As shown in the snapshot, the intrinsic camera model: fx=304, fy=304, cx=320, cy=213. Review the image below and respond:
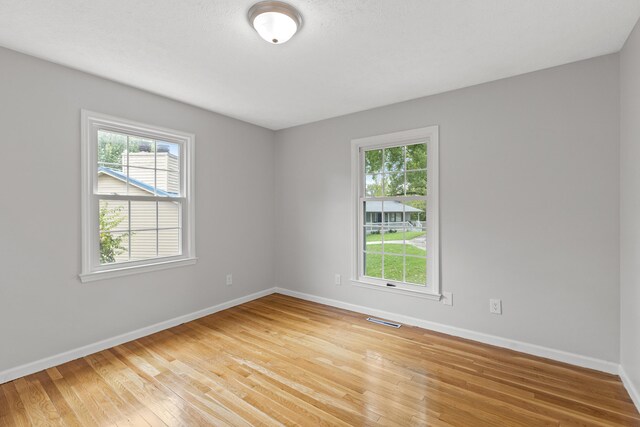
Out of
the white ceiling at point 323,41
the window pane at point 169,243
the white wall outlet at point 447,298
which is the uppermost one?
the white ceiling at point 323,41

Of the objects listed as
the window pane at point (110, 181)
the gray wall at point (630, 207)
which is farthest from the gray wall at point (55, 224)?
the gray wall at point (630, 207)

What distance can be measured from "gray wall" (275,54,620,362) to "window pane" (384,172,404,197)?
0.49 metres

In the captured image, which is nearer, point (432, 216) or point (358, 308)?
point (432, 216)

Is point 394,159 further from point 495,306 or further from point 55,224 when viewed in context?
point 55,224

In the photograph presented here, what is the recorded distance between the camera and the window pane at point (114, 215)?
282cm

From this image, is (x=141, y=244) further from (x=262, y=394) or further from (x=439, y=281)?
(x=439, y=281)

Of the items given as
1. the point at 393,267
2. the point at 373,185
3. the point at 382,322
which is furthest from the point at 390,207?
the point at 382,322

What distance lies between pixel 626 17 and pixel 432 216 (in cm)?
194

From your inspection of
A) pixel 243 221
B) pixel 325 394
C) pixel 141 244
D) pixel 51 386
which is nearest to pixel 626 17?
pixel 325 394

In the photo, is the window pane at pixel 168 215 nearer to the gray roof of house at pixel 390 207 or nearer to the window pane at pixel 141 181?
the window pane at pixel 141 181

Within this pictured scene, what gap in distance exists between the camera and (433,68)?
8.47 ft

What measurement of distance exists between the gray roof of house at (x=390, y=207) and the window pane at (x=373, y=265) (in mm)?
557

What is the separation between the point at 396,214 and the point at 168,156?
2623 millimetres

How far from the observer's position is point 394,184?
3516 mm
